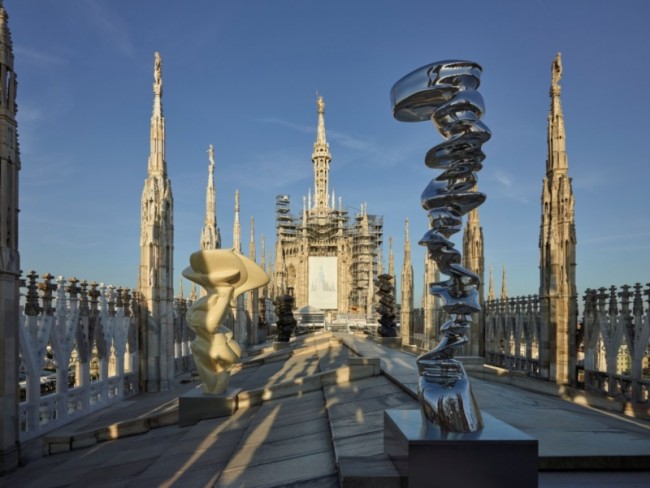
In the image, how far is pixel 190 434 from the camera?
24.4 feet

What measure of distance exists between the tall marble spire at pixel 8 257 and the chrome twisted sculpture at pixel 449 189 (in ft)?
22.6

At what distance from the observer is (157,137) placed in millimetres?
16094

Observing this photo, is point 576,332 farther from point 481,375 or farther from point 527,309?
point 481,375

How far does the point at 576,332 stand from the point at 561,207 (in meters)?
3.56

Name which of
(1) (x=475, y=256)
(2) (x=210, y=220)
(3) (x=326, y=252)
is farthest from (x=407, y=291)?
(3) (x=326, y=252)

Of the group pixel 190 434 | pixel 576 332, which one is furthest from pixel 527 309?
pixel 190 434

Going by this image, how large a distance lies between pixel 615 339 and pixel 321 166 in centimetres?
5768

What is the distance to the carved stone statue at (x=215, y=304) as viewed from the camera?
362 inches

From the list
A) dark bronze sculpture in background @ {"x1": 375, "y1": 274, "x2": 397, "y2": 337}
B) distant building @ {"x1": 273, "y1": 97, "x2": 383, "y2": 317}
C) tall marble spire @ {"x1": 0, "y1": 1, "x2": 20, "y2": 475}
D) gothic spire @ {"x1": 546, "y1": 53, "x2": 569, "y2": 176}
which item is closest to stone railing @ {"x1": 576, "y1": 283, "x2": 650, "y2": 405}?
gothic spire @ {"x1": 546, "y1": 53, "x2": 569, "y2": 176}

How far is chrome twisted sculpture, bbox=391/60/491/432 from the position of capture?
3621 millimetres

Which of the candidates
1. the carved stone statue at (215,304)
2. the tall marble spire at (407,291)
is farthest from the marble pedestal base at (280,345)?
the carved stone statue at (215,304)

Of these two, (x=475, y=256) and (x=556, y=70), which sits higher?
(x=556, y=70)

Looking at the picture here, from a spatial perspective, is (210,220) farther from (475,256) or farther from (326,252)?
(326,252)

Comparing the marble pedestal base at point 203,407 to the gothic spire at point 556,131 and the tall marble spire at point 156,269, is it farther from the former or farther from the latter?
the gothic spire at point 556,131
